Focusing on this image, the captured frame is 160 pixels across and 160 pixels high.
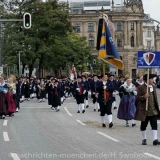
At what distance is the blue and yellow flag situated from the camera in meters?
22.1

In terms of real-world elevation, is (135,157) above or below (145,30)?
below

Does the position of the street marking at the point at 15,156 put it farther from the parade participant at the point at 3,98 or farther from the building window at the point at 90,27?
the building window at the point at 90,27

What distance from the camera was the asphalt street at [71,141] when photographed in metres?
13.4

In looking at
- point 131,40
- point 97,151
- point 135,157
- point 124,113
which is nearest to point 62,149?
point 97,151

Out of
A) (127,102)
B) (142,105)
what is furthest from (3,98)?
(142,105)

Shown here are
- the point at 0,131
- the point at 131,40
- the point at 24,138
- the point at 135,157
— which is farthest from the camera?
the point at 131,40

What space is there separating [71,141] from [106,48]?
6.66 meters

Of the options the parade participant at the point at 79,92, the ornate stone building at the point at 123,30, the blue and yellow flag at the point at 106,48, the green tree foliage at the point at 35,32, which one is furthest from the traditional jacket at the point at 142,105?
the ornate stone building at the point at 123,30

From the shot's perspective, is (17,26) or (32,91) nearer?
(32,91)

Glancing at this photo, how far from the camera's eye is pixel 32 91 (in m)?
50.9

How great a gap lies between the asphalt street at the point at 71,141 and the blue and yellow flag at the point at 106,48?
2294 millimetres

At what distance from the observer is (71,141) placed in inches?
645

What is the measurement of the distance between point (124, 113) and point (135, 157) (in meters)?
8.87

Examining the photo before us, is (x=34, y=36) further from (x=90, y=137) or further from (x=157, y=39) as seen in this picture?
(x=157, y=39)
